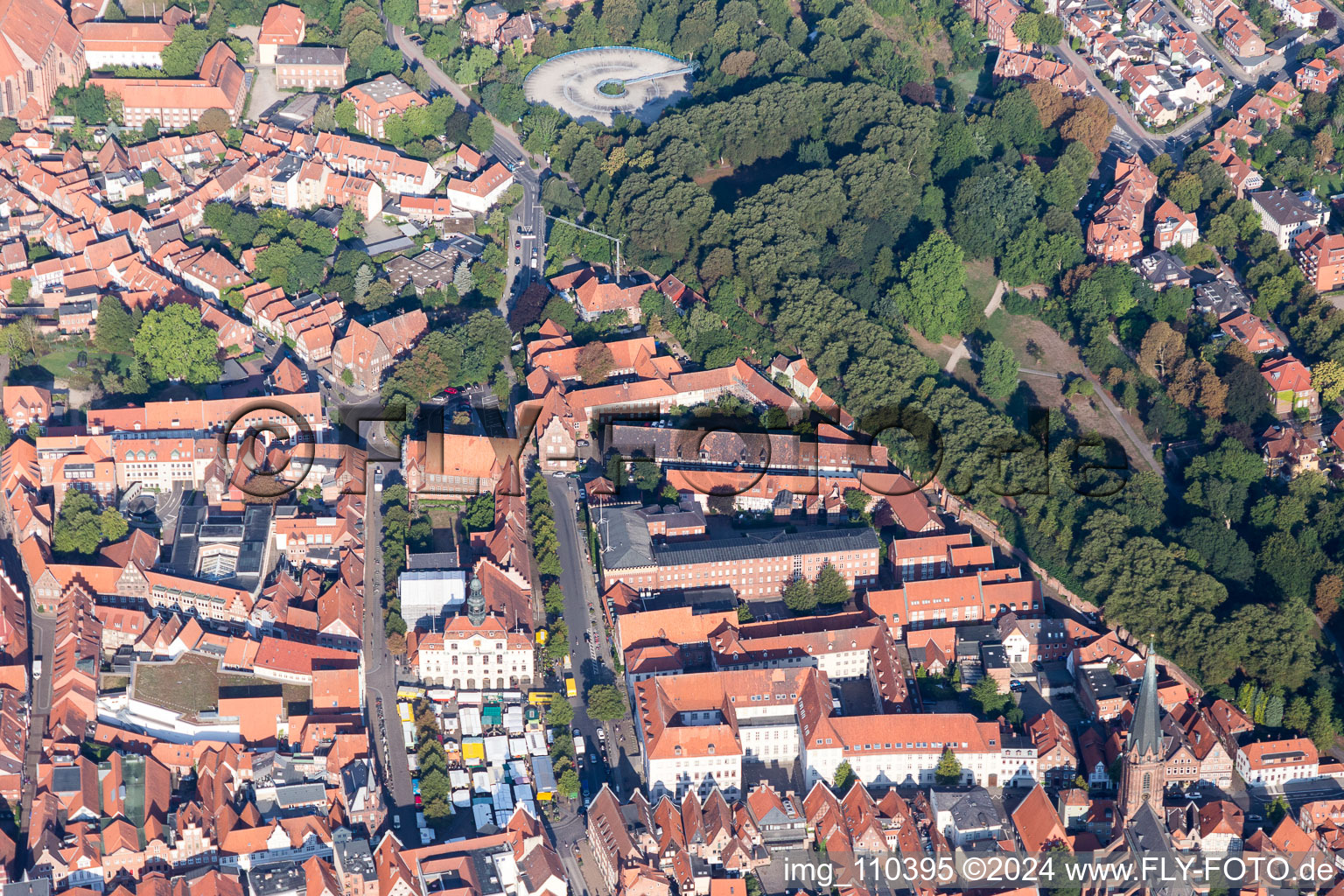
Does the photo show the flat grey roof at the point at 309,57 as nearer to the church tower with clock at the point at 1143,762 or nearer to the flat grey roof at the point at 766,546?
the flat grey roof at the point at 766,546

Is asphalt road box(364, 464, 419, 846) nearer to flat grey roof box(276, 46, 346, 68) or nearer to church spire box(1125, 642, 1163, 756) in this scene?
church spire box(1125, 642, 1163, 756)

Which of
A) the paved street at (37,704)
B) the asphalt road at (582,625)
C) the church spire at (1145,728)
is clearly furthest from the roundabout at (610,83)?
the church spire at (1145,728)

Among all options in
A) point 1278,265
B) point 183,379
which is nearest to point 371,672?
point 183,379

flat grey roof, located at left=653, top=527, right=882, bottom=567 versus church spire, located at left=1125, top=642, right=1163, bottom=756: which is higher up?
flat grey roof, located at left=653, top=527, right=882, bottom=567

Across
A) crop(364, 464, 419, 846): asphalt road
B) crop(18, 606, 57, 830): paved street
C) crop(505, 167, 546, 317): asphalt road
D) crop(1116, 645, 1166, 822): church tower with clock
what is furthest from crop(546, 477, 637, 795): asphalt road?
crop(18, 606, 57, 830): paved street

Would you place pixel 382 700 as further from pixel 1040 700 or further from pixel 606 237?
pixel 606 237

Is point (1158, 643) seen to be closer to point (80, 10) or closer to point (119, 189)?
point (119, 189)
